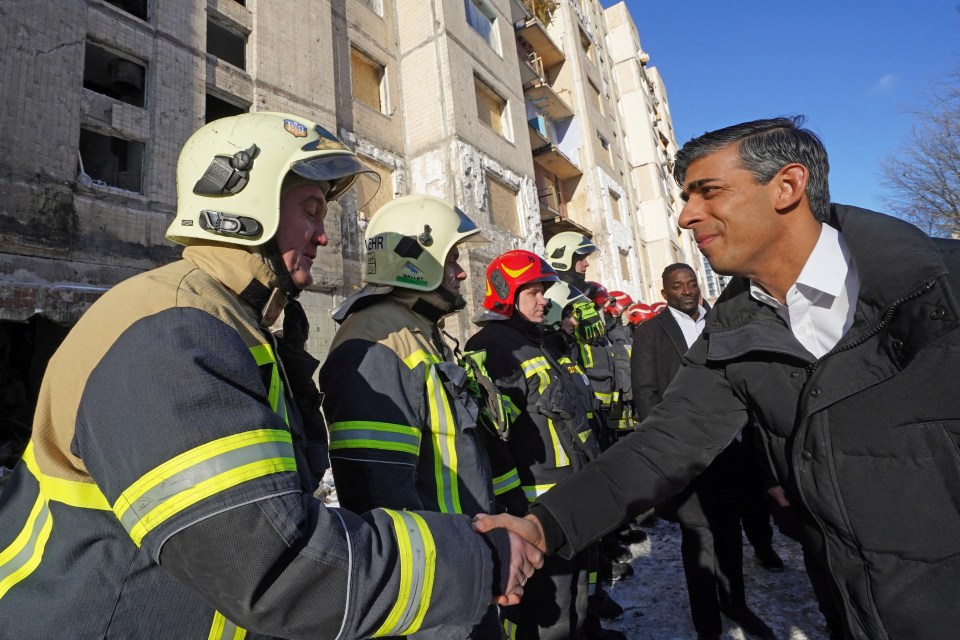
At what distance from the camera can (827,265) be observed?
63.9 inches

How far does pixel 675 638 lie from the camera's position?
305 centimetres

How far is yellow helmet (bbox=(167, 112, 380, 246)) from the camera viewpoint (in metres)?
1.39

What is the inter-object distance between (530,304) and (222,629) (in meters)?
2.72

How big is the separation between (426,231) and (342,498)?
1.35 m

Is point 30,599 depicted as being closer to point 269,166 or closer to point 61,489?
point 61,489

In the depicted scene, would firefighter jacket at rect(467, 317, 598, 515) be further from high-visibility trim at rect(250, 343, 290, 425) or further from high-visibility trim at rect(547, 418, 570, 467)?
high-visibility trim at rect(250, 343, 290, 425)

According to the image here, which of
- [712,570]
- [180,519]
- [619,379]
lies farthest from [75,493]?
[619,379]

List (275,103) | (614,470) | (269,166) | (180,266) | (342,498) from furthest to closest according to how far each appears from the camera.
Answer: (275,103) → (614,470) → (342,498) → (269,166) → (180,266)

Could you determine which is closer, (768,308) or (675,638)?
(768,308)

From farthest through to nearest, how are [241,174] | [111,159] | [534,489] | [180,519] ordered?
[111,159] < [534,489] < [241,174] < [180,519]

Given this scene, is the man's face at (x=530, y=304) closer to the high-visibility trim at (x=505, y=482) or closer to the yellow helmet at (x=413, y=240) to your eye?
the yellow helmet at (x=413, y=240)

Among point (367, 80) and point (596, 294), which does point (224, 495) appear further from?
point (367, 80)

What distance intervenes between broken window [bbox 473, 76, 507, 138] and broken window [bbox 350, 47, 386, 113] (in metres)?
3.08

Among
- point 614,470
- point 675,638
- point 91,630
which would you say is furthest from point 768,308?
Answer: point 675,638
